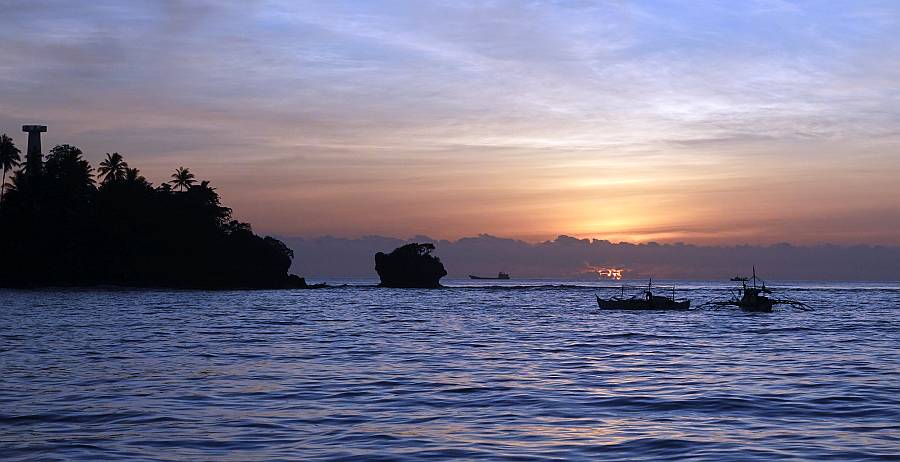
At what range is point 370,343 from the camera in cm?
4962

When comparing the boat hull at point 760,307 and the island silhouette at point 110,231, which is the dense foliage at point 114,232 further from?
the boat hull at point 760,307

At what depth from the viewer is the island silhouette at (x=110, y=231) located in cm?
14988

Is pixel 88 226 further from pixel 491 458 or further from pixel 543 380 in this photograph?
→ pixel 491 458

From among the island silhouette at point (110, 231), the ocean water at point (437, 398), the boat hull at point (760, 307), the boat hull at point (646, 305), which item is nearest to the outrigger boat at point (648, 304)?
the boat hull at point (646, 305)

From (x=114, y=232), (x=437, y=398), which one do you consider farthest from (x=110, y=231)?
(x=437, y=398)

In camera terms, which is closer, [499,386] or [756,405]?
[756,405]

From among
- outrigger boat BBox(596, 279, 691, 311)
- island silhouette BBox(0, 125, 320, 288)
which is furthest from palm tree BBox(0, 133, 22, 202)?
outrigger boat BBox(596, 279, 691, 311)

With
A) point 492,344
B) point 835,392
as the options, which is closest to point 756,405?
point 835,392

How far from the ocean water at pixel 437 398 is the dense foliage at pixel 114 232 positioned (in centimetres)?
10606

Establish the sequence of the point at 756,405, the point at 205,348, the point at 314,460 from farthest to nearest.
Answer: the point at 205,348 < the point at 756,405 < the point at 314,460

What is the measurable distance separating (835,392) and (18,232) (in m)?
147

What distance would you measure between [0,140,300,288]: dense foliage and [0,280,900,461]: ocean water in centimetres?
10606

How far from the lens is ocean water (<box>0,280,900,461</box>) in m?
19.4

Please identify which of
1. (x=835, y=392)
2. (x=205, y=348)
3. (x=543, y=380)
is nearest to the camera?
(x=835, y=392)
